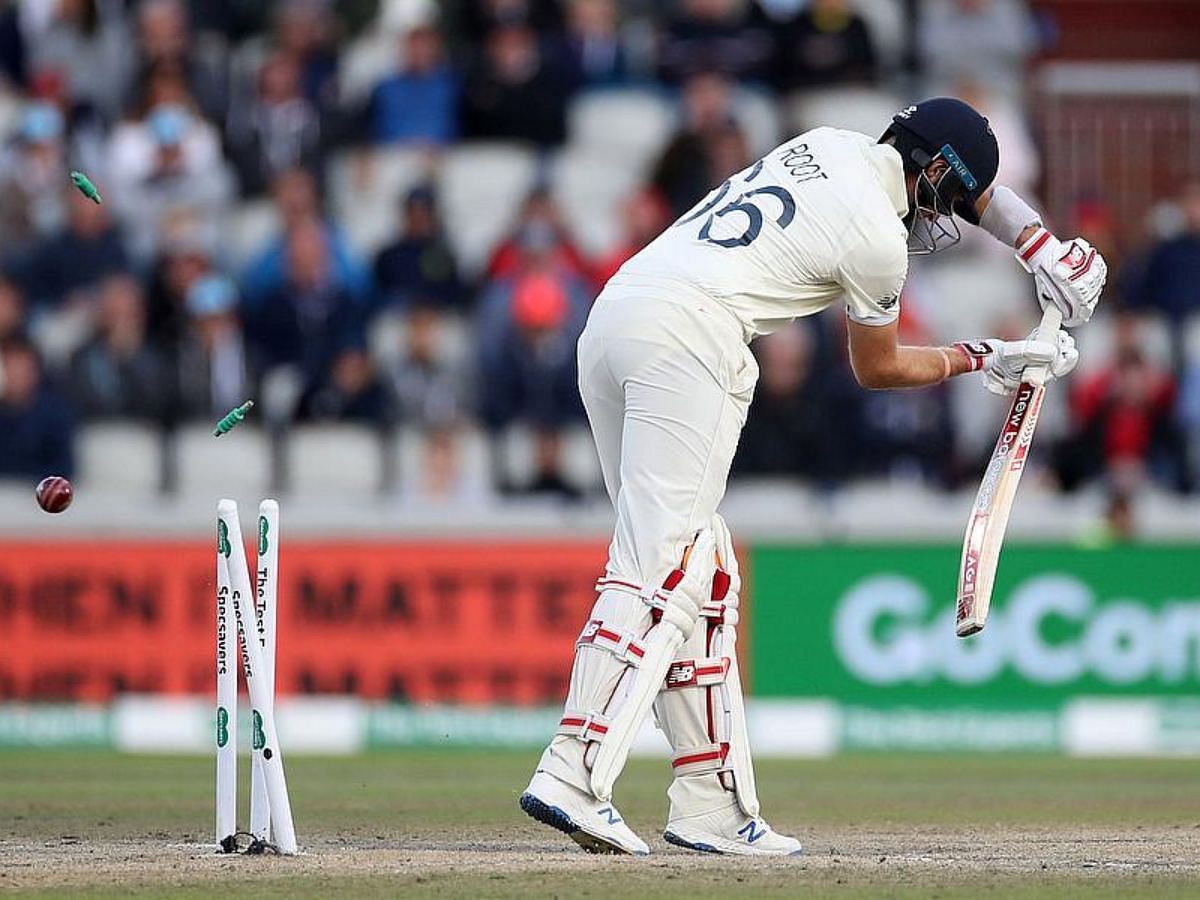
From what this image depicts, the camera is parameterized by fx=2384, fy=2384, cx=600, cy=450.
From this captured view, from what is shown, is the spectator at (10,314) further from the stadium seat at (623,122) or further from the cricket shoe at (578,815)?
the cricket shoe at (578,815)

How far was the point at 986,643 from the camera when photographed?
43.9 ft

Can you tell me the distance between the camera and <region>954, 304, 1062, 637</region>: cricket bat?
23.2ft

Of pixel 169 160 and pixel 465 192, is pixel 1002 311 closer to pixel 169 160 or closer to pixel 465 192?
pixel 465 192

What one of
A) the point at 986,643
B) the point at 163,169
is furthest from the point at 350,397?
the point at 986,643

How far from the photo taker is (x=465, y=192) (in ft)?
53.0

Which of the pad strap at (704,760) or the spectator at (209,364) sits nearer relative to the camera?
the pad strap at (704,760)

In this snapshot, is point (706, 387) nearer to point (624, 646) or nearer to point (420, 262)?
point (624, 646)

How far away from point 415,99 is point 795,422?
151 inches

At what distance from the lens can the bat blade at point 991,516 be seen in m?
7.07

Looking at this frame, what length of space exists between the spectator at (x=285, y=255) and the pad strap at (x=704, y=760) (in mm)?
8301

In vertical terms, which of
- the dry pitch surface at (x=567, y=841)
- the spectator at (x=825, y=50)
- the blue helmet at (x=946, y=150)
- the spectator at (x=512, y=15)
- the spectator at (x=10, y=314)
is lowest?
the dry pitch surface at (x=567, y=841)

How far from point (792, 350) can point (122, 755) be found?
176 inches

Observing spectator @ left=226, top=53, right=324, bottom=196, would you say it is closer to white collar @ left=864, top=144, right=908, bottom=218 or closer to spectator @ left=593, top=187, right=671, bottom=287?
spectator @ left=593, top=187, right=671, bottom=287

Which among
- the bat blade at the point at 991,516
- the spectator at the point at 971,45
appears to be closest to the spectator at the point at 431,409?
the spectator at the point at 971,45
